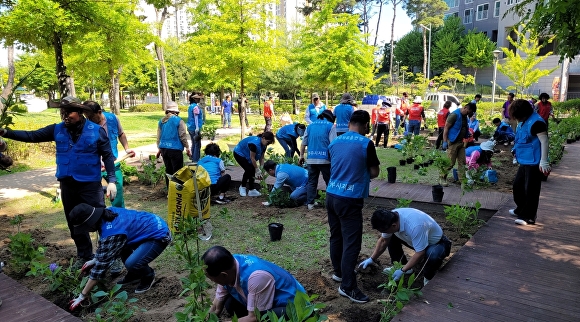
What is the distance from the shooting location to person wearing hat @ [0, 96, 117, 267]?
3990mm

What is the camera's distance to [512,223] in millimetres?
5113

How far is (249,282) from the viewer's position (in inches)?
98.7

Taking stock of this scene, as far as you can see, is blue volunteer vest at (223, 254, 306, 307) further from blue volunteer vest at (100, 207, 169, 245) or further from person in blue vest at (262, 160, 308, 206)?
person in blue vest at (262, 160, 308, 206)

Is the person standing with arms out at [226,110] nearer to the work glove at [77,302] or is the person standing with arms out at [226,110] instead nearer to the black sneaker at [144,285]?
the black sneaker at [144,285]

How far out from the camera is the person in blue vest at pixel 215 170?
668 cm

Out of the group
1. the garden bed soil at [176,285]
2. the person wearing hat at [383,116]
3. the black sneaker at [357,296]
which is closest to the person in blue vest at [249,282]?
the garden bed soil at [176,285]

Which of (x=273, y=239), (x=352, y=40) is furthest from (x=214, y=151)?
(x=352, y=40)

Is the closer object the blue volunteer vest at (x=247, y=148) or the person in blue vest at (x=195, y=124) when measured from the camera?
the blue volunteer vest at (x=247, y=148)

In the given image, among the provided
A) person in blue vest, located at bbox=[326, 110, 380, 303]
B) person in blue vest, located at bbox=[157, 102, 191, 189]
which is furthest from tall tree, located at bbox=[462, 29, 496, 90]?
person in blue vest, located at bbox=[326, 110, 380, 303]

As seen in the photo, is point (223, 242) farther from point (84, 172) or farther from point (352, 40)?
point (352, 40)

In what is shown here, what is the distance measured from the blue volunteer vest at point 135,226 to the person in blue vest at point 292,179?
280 cm

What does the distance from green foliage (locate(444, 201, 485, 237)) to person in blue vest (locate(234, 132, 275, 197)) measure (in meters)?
2.97

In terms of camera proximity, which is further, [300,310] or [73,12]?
[73,12]

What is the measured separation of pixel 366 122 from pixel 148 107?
34204mm
